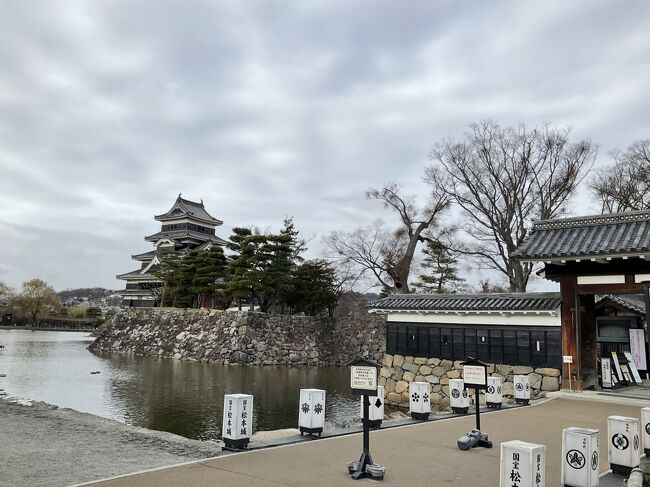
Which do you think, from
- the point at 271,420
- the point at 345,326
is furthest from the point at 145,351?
the point at 271,420

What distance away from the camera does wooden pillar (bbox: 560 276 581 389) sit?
1232 centimetres

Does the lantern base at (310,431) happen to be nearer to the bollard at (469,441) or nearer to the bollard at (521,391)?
the bollard at (469,441)

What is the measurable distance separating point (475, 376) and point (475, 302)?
7.71 metres

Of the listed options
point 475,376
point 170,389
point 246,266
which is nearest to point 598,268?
point 475,376

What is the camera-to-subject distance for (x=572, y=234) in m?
12.5

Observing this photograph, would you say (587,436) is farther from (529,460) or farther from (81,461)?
(81,461)

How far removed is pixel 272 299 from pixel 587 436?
31.6 meters

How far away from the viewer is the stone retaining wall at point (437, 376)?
12.9 m

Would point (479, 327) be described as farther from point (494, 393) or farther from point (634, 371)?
point (634, 371)

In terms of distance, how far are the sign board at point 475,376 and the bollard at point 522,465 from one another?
107 inches

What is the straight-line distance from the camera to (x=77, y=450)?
6840mm

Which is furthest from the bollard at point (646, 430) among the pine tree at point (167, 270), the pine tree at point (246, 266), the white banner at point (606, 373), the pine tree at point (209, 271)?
the pine tree at point (167, 270)

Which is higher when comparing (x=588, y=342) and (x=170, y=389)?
(x=588, y=342)

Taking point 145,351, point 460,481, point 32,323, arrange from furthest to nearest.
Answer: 1. point 32,323
2. point 145,351
3. point 460,481
